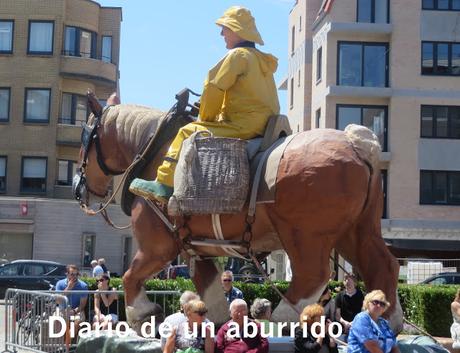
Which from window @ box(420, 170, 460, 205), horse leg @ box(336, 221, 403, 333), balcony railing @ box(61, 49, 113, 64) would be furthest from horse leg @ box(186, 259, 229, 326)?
balcony railing @ box(61, 49, 113, 64)

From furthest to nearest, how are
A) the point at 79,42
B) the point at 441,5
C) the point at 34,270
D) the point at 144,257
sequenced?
the point at 79,42 → the point at 441,5 → the point at 34,270 → the point at 144,257

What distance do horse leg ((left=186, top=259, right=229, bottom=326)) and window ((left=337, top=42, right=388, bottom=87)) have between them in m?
29.7

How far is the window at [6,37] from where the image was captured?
1578 inches

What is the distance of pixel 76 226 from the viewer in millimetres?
38406

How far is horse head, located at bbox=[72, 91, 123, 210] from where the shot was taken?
8719 mm

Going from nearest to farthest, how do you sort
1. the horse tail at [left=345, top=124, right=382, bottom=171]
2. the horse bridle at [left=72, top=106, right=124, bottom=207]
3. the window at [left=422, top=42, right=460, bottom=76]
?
the horse tail at [left=345, top=124, right=382, bottom=171] < the horse bridle at [left=72, top=106, right=124, bottom=207] < the window at [left=422, top=42, right=460, bottom=76]

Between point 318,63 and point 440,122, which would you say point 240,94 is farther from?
point 318,63

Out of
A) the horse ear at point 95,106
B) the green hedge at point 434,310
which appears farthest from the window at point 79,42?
the horse ear at point 95,106

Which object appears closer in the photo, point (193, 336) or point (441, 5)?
point (193, 336)

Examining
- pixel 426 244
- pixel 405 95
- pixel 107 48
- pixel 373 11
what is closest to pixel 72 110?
pixel 107 48

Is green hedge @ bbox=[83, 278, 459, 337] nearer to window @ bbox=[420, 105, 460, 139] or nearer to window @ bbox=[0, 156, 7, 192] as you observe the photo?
window @ bbox=[420, 105, 460, 139]

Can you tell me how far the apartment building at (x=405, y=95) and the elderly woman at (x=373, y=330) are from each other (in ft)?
96.3

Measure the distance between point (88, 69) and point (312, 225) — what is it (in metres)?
35.4

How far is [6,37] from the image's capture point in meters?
40.2
